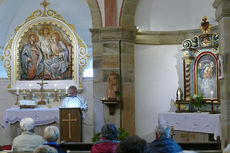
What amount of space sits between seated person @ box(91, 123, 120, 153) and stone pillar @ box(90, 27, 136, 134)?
18.6 feet

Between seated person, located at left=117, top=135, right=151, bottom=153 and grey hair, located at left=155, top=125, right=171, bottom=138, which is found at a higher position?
seated person, located at left=117, top=135, right=151, bottom=153

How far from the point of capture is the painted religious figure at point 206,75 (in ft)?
33.2

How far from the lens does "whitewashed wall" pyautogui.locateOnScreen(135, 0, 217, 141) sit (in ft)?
36.5

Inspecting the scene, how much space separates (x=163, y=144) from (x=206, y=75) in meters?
6.03

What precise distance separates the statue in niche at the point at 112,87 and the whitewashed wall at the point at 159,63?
4.20 ft

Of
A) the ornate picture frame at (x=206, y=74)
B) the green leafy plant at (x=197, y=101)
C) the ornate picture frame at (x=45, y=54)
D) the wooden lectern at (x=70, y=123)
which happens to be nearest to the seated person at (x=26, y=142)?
the wooden lectern at (x=70, y=123)

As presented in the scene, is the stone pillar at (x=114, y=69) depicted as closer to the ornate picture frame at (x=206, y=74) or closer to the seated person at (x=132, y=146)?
the ornate picture frame at (x=206, y=74)

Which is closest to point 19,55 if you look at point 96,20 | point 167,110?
point 96,20

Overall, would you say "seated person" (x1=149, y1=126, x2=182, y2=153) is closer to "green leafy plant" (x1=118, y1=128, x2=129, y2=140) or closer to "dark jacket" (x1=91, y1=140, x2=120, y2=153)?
"dark jacket" (x1=91, y1=140, x2=120, y2=153)

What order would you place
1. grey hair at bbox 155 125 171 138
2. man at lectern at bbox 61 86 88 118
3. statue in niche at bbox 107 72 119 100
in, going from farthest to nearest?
man at lectern at bbox 61 86 88 118 < statue in niche at bbox 107 72 119 100 < grey hair at bbox 155 125 171 138

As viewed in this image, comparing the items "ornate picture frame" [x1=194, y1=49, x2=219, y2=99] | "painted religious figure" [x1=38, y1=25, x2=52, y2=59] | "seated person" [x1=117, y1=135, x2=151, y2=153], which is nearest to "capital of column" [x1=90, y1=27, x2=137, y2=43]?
"ornate picture frame" [x1=194, y1=49, x2=219, y2=99]

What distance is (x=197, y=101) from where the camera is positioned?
1007 cm

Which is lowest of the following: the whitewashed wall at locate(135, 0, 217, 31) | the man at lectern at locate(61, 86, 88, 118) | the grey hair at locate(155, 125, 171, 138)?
the grey hair at locate(155, 125, 171, 138)

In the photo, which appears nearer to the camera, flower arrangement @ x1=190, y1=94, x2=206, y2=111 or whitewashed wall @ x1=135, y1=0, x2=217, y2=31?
flower arrangement @ x1=190, y1=94, x2=206, y2=111
